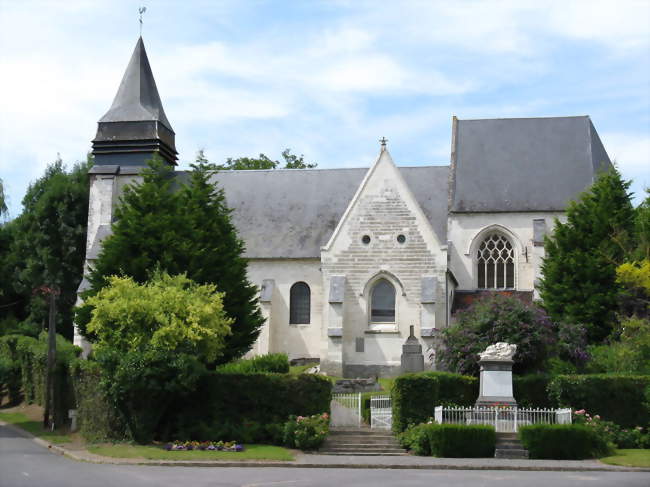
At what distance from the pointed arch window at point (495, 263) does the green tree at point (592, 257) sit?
4489mm

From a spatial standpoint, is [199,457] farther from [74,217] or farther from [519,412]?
[74,217]

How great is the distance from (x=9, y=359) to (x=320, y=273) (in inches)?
603

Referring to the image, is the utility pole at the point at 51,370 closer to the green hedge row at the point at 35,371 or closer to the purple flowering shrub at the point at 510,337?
the green hedge row at the point at 35,371

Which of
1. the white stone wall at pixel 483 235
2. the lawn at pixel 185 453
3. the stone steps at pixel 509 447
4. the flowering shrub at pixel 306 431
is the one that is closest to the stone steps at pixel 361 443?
the flowering shrub at pixel 306 431

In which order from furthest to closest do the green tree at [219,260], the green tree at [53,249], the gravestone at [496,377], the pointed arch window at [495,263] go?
1. the green tree at [53,249]
2. the pointed arch window at [495,263]
3. the green tree at [219,260]
4. the gravestone at [496,377]

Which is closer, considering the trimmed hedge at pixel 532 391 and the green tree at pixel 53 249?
the trimmed hedge at pixel 532 391

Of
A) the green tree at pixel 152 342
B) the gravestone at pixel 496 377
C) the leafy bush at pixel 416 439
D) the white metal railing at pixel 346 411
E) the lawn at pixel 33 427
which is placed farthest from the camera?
the lawn at pixel 33 427

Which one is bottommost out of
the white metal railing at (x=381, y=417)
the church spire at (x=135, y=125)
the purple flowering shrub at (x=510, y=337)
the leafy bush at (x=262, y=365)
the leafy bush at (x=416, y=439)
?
the leafy bush at (x=416, y=439)

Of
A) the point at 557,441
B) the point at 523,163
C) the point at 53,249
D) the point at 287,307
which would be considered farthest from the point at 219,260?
the point at 53,249

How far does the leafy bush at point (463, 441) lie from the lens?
21797mm

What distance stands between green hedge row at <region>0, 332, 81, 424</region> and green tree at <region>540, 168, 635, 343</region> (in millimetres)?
18424

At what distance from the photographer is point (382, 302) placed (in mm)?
35781

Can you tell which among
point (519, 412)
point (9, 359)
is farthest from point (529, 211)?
point (9, 359)

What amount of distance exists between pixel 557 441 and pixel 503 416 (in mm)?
2059
